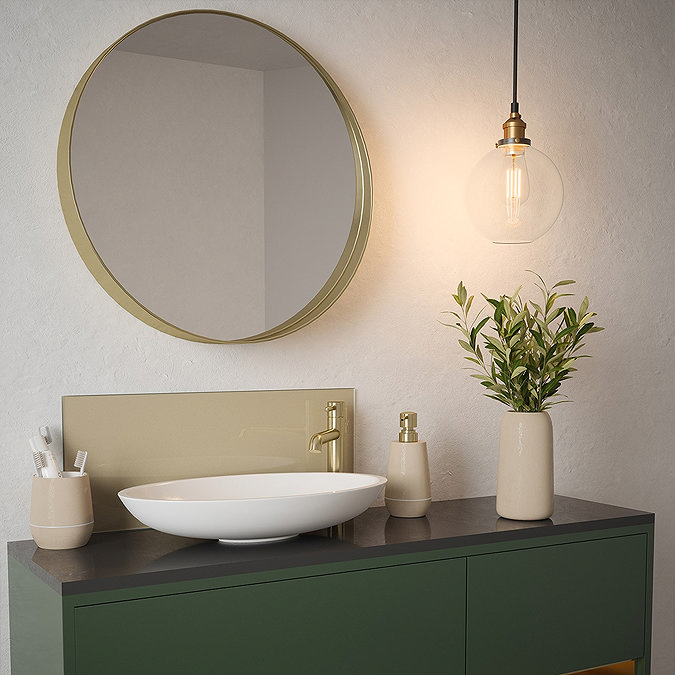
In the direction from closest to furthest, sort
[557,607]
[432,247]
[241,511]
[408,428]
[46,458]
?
[241,511], [46,458], [557,607], [408,428], [432,247]

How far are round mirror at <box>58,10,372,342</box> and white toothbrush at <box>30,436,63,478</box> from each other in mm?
302

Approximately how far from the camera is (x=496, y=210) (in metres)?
1.97

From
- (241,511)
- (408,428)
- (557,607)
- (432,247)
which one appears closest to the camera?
(241,511)

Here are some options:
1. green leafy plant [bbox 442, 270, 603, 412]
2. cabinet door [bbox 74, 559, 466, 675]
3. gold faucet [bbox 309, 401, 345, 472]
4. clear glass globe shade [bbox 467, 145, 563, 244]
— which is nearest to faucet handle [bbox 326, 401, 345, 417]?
gold faucet [bbox 309, 401, 345, 472]

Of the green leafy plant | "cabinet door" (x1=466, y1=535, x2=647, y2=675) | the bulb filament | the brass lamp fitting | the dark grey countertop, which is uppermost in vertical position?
the brass lamp fitting

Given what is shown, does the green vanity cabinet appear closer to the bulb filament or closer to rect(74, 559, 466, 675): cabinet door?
rect(74, 559, 466, 675): cabinet door

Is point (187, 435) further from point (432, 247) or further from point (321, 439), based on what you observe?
point (432, 247)

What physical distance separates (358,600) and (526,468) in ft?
1.63

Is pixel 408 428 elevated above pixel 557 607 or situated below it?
above

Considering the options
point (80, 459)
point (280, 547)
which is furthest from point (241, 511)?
point (80, 459)

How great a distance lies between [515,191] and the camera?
1961mm

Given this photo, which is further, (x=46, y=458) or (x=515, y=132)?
(x=515, y=132)

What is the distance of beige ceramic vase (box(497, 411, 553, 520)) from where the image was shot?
1838 millimetres

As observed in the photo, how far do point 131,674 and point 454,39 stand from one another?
1533 mm
